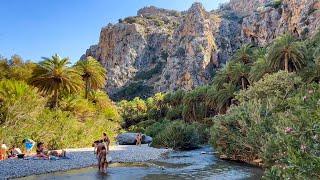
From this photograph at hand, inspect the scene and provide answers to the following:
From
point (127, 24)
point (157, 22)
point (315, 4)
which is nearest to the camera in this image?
point (315, 4)

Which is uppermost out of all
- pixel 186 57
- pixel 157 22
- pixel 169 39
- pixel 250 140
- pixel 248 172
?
pixel 157 22

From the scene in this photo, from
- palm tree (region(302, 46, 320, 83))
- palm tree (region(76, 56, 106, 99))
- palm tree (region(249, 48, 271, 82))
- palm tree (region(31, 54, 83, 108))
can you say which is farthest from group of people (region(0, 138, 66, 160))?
palm tree (region(249, 48, 271, 82))

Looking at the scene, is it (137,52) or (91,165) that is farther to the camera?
(137,52)

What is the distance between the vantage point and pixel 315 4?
291 feet

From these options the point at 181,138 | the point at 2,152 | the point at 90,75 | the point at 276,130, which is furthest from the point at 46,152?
the point at 90,75

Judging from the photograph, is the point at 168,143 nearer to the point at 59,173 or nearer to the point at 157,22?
the point at 59,173

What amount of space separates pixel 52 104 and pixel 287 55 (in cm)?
2542

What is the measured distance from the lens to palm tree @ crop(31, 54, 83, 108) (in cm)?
4131

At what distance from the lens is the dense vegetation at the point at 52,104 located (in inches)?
1174

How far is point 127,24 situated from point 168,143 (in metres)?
126

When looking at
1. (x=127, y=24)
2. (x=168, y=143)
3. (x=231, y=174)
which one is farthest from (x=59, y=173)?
(x=127, y=24)

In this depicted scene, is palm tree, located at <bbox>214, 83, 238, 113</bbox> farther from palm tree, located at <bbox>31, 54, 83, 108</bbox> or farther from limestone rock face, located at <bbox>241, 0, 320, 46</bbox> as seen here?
limestone rock face, located at <bbox>241, 0, 320, 46</bbox>

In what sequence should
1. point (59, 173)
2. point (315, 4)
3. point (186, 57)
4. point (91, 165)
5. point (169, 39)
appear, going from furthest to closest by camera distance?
point (169, 39)
point (186, 57)
point (315, 4)
point (91, 165)
point (59, 173)

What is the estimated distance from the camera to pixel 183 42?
129375 mm
